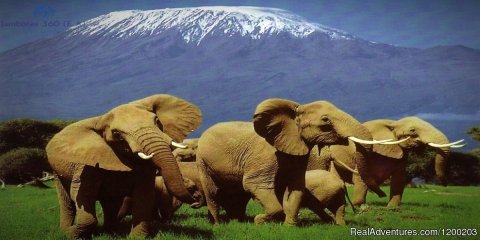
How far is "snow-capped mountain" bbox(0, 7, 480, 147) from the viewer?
12047mm

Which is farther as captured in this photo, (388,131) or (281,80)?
(281,80)

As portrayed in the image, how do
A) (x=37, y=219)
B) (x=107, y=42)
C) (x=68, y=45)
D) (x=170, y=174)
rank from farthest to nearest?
1. (x=107, y=42)
2. (x=68, y=45)
3. (x=37, y=219)
4. (x=170, y=174)

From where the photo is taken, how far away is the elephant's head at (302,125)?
19.7ft

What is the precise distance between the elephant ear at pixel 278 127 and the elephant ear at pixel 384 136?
2.92m

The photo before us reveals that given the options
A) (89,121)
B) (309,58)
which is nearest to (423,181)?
(309,58)

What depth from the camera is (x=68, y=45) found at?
15680 millimetres

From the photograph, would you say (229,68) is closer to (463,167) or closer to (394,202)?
(463,167)

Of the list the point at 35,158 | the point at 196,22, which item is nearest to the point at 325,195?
the point at 196,22

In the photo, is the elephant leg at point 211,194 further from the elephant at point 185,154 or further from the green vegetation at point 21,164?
the green vegetation at point 21,164

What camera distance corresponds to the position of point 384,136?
9.12 meters

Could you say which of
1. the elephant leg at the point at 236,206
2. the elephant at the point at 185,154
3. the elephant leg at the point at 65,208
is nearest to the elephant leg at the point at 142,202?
the elephant leg at the point at 65,208

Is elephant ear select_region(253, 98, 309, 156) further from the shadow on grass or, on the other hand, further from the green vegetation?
the green vegetation

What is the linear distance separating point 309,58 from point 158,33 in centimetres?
1095

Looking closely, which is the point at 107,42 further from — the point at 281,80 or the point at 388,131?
the point at 281,80
